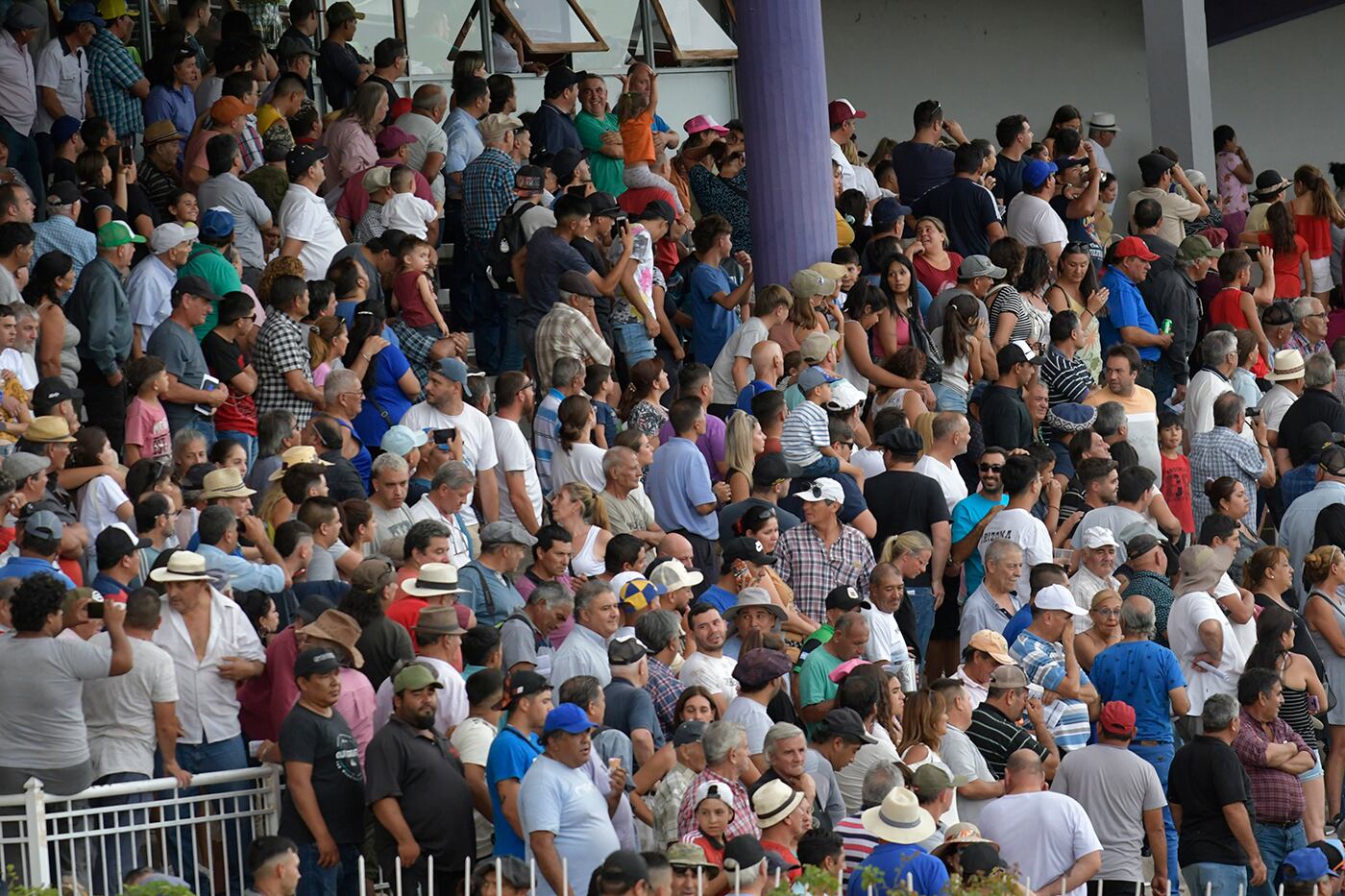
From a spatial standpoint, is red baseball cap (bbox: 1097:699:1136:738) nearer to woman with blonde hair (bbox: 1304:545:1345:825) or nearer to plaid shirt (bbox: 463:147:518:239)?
woman with blonde hair (bbox: 1304:545:1345:825)

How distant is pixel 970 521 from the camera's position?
1148 centimetres

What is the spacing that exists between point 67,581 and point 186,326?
9.90ft

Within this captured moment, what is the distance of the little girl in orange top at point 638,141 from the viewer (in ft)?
50.4

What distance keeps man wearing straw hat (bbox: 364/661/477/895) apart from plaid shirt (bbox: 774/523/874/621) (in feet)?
9.57

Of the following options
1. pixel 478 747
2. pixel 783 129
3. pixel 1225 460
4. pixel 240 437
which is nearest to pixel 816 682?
pixel 478 747

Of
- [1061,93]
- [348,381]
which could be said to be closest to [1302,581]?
[348,381]

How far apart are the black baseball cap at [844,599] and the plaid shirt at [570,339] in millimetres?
2946

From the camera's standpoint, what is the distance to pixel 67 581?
8484 mm

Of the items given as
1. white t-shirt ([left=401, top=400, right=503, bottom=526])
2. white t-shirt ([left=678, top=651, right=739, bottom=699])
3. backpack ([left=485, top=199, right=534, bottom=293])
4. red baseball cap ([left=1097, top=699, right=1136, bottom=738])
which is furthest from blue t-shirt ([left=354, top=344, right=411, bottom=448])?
red baseball cap ([left=1097, top=699, right=1136, bottom=738])

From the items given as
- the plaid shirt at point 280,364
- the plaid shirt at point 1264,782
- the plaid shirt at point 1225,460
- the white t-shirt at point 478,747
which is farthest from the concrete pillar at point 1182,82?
the white t-shirt at point 478,747

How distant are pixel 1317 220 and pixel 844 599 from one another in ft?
28.8

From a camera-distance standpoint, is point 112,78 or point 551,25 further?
point 551,25

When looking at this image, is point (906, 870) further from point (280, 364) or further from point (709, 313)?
point (709, 313)

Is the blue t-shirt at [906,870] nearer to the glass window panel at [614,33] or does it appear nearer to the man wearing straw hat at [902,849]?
the man wearing straw hat at [902,849]
